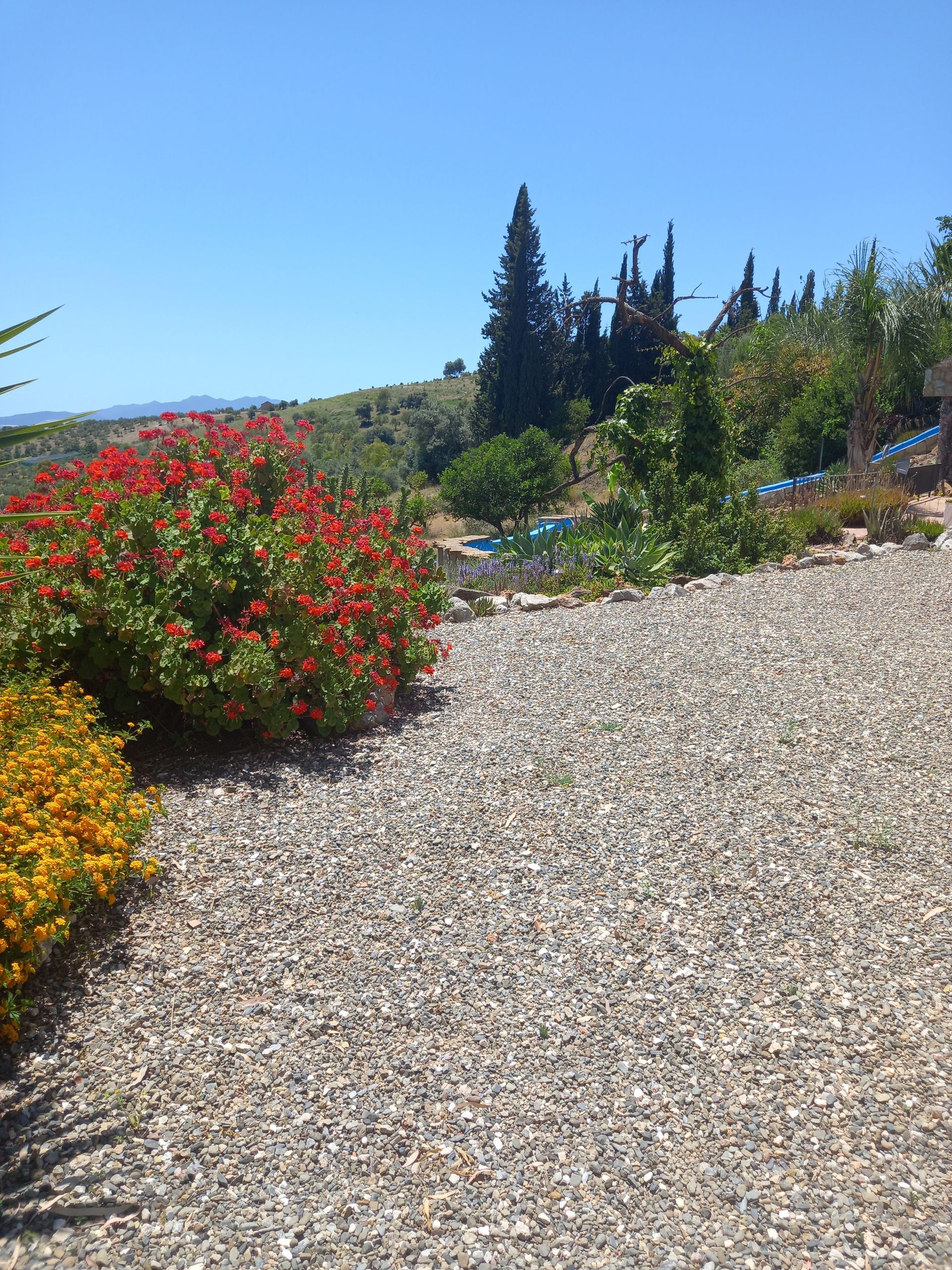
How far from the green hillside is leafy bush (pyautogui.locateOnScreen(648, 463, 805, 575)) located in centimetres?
1066

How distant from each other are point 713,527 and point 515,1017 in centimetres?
820

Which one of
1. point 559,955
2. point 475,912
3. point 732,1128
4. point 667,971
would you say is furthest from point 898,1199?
point 475,912

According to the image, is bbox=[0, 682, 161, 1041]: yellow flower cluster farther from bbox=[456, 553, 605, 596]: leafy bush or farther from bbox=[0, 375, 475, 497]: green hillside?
bbox=[0, 375, 475, 497]: green hillside

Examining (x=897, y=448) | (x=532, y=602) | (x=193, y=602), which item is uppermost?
(x=193, y=602)

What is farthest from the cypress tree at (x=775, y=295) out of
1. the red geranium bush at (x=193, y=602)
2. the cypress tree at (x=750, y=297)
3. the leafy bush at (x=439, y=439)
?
the red geranium bush at (x=193, y=602)

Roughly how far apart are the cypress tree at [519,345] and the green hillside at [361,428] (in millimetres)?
3395

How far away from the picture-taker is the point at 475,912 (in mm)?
3500

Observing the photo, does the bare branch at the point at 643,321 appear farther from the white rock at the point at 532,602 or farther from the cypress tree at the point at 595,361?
the cypress tree at the point at 595,361

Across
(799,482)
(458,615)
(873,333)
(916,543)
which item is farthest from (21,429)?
(873,333)

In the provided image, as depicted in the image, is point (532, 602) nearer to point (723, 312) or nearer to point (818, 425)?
point (723, 312)

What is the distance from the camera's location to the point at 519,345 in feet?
104

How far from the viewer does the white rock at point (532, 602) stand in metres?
8.87

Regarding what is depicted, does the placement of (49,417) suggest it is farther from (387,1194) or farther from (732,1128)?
(732,1128)

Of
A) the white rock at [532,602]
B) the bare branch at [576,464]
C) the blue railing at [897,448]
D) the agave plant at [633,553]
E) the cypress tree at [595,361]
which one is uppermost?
the cypress tree at [595,361]
